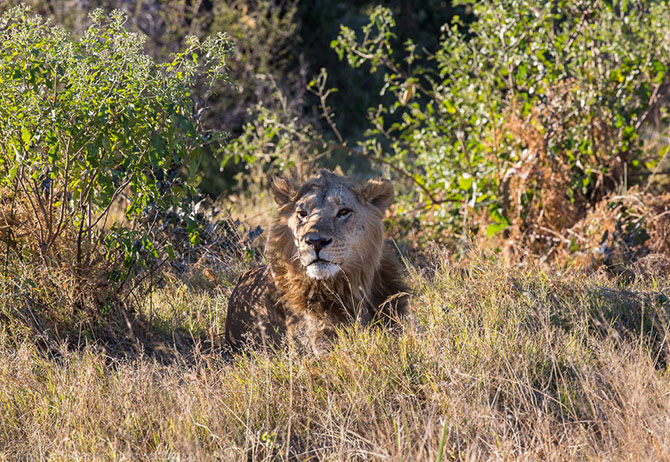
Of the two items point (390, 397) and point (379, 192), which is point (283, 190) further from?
point (390, 397)

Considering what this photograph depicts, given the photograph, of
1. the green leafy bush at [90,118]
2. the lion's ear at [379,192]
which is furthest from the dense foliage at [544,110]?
the green leafy bush at [90,118]

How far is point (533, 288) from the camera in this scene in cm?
520

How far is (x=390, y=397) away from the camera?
3.84m

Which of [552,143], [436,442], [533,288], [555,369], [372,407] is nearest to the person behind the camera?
[436,442]

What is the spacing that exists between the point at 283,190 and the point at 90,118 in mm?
1224

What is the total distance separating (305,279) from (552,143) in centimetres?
361

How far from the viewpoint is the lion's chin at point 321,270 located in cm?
433

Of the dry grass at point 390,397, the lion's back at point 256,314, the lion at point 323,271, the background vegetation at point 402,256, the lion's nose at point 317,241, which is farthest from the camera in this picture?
the lion's back at point 256,314

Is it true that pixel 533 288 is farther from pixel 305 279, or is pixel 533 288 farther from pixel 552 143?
pixel 552 143

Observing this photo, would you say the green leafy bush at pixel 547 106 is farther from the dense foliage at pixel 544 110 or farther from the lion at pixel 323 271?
the lion at pixel 323 271

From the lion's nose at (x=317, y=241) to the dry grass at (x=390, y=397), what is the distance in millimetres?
525

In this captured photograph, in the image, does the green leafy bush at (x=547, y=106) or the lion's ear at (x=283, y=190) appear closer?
the lion's ear at (x=283, y=190)

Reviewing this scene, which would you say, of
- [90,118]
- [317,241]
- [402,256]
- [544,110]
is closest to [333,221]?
[317,241]

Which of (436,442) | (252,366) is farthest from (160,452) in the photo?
(436,442)
